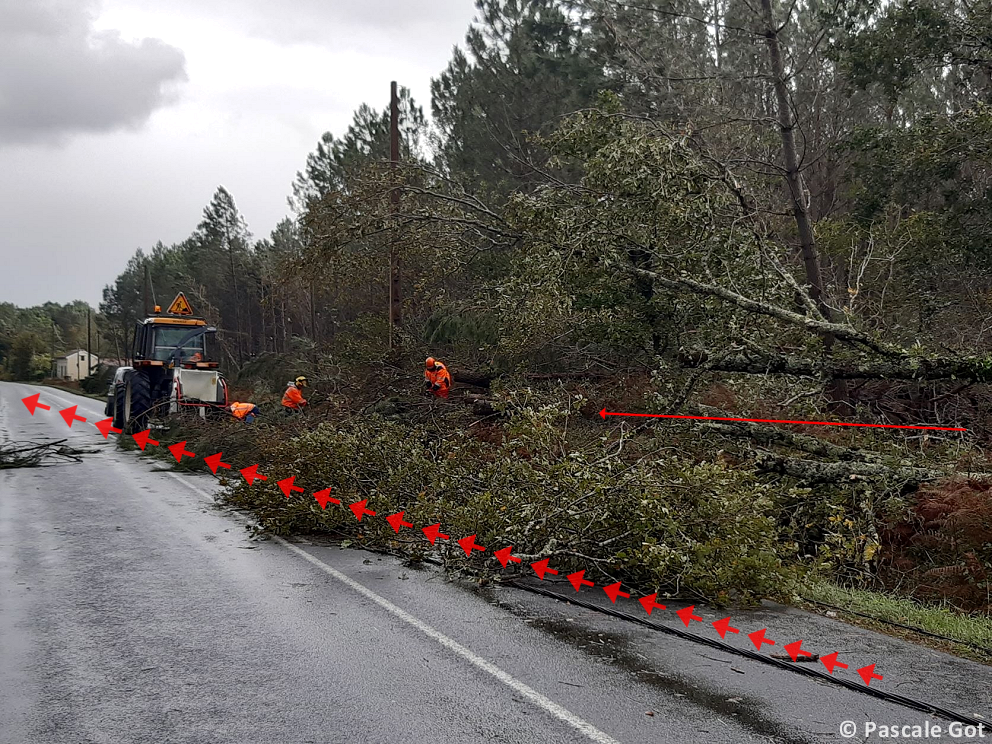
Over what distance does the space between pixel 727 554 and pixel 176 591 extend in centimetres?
461

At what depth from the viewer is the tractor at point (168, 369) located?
20016 millimetres

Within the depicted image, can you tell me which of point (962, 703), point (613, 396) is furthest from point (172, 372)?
point (962, 703)

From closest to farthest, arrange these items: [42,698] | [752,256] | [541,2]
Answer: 1. [42,698]
2. [752,256]
3. [541,2]

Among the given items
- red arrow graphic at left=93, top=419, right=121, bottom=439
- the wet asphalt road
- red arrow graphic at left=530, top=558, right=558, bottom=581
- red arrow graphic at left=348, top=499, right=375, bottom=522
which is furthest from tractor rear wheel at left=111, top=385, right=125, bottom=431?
red arrow graphic at left=530, top=558, right=558, bottom=581

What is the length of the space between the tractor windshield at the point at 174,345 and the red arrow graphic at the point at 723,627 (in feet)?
57.0

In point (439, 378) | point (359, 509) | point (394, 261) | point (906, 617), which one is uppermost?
point (394, 261)

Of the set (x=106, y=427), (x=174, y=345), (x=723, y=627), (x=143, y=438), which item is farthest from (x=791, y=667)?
(x=106, y=427)

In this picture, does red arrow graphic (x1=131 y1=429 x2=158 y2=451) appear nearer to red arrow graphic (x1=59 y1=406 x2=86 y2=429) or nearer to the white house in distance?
red arrow graphic (x1=59 y1=406 x2=86 y2=429)

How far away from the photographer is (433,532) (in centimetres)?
853

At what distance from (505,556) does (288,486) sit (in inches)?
133

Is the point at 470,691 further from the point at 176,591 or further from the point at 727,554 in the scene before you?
the point at 176,591

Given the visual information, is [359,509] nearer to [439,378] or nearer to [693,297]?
[439,378]

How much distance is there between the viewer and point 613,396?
44.1 feet

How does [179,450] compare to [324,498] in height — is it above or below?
below
